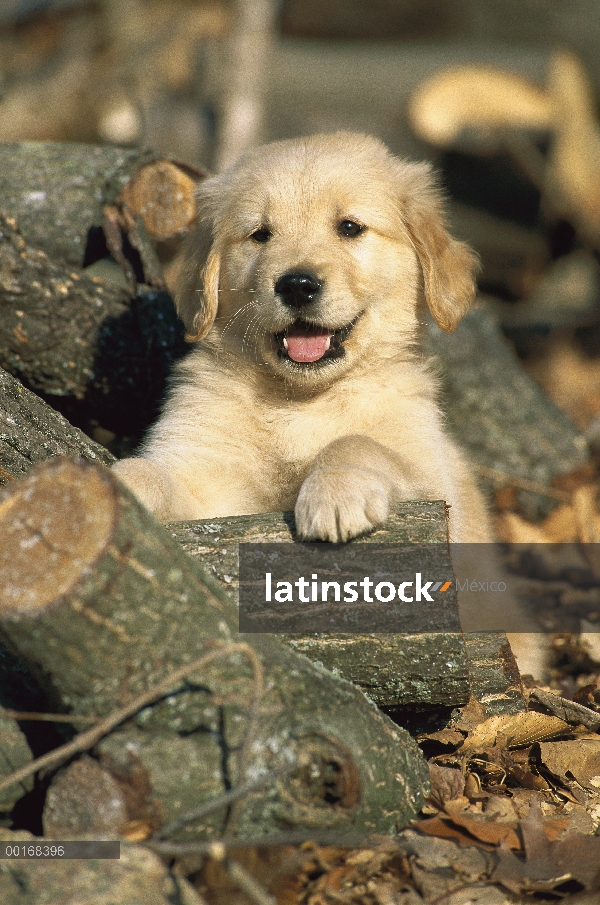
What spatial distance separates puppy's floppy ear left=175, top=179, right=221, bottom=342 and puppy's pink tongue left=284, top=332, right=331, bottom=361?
1.37 feet

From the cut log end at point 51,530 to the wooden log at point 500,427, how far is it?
358 cm

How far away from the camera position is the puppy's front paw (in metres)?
2.56

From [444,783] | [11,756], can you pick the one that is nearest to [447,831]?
[444,783]

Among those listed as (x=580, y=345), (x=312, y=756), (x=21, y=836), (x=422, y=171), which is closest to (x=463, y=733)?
(x=312, y=756)

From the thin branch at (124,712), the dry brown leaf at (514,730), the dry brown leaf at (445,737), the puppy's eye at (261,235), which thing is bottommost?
the dry brown leaf at (514,730)

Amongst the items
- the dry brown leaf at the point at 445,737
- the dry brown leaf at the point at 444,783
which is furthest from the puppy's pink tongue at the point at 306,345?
the dry brown leaf at the point at 444,783

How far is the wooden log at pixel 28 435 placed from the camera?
296 centimetres

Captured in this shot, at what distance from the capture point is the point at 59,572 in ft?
6.15

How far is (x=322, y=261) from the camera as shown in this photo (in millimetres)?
3293

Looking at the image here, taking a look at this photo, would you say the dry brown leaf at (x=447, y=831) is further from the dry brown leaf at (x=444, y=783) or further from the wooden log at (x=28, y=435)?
the wooden log at (x=28, y=435)

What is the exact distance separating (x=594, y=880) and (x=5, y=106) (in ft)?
27.3

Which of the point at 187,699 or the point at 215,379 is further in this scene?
the point at 215,379

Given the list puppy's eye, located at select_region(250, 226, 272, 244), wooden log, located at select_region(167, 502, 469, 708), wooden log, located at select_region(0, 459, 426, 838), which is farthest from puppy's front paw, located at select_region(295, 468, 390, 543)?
puppy's eye, located at select_region(250, 226, 272, 244)

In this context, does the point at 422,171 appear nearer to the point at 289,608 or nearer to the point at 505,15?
the point at 289,608
